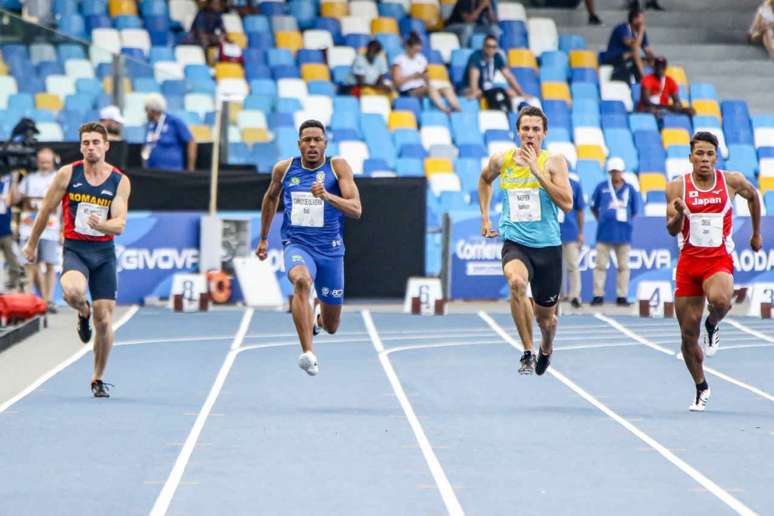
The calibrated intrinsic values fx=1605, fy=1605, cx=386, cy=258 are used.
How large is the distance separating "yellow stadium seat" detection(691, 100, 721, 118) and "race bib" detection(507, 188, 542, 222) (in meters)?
15.6

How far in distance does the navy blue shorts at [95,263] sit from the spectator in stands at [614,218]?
10.5 meters

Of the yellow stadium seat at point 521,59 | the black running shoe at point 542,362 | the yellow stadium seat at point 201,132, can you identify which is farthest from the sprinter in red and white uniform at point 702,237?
the yellow stadium seat at point 521,59

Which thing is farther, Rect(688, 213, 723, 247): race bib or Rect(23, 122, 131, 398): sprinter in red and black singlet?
Rect(23, 122, 131, 398): sprinter in red and black singlet

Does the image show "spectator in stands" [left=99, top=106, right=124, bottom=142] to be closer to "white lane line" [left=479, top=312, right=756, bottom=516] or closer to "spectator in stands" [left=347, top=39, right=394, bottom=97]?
"spectator in stands" [left=347, top=39, right=394, bottom=97]

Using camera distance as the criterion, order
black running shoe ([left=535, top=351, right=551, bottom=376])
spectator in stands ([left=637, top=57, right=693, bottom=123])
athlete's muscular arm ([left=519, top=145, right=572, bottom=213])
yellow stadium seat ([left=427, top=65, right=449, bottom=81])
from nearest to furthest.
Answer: athlete's muscular arm ([left=519, top=145, right=572, bottom=213]) < black running shoe ([left=535, top=351, right=551, bottom=376]) < yellow stadium seat ([left=427, top=65, right=449, bottom=81]) < spectator in stands ([left=637, top=57, right=693, bottom=123])

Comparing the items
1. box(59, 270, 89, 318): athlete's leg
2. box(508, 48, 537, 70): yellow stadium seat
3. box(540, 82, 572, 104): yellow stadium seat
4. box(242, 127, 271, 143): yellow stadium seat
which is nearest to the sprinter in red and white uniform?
box(59, 270, 89, 318): athlete's leg

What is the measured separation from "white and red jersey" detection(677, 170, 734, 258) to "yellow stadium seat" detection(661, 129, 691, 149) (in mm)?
14937

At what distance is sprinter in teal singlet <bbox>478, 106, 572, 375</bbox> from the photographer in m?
11.5

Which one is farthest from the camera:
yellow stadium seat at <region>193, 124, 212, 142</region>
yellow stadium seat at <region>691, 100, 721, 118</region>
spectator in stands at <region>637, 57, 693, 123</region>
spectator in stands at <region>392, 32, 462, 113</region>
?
yellow stadium seat at <region>691, 100, 721, 118</region>

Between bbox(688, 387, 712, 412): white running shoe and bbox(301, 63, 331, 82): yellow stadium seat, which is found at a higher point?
bbox(301, 63, 331, 82): yellow stadium seat

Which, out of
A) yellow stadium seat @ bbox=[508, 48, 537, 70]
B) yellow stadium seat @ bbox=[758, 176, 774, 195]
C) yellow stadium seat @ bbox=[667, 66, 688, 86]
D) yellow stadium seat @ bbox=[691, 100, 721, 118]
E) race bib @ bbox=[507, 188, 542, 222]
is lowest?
yellow stadium seat @ bbox=[758, 176, 774, 195]

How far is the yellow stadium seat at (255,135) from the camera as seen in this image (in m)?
21.5

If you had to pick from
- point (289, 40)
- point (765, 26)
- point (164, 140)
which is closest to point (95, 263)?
point (164, 140)

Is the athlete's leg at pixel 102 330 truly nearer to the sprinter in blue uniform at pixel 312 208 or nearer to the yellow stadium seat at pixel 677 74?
the sprinter in blue uniform at pixel 312 208
